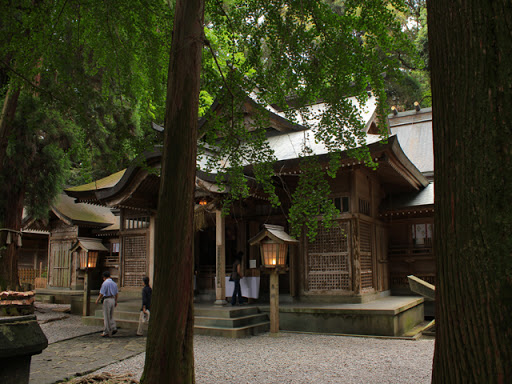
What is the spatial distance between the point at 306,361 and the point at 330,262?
4.44 m

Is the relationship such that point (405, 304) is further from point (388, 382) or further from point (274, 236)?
point (388, 382)

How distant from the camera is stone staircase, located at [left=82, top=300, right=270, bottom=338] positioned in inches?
362

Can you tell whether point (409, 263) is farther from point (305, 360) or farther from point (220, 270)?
point (305, 360)

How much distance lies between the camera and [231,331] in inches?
353

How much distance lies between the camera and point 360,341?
27.8 feet

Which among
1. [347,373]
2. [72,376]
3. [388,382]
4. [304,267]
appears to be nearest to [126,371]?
[72,376]

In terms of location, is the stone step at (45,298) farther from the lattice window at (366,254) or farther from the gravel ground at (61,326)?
the lattice window at (366,254)

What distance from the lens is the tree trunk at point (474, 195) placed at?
196cm

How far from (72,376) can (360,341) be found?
5498 mm

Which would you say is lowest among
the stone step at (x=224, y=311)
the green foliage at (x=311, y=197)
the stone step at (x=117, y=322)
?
the stone step at (x=117, y=322)

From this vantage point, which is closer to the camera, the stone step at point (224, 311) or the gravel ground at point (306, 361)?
the gravel ground at point (306, 361)

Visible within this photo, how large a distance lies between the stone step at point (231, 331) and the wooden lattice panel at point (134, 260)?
442 cm

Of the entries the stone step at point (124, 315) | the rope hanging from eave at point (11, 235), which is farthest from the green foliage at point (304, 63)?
the rope hanging from eave at point (11, 235)

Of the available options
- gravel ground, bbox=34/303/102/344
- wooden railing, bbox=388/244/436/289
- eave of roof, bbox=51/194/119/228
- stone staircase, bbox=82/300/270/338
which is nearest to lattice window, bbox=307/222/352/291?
stone staircase, bbox=82/300/270/338
